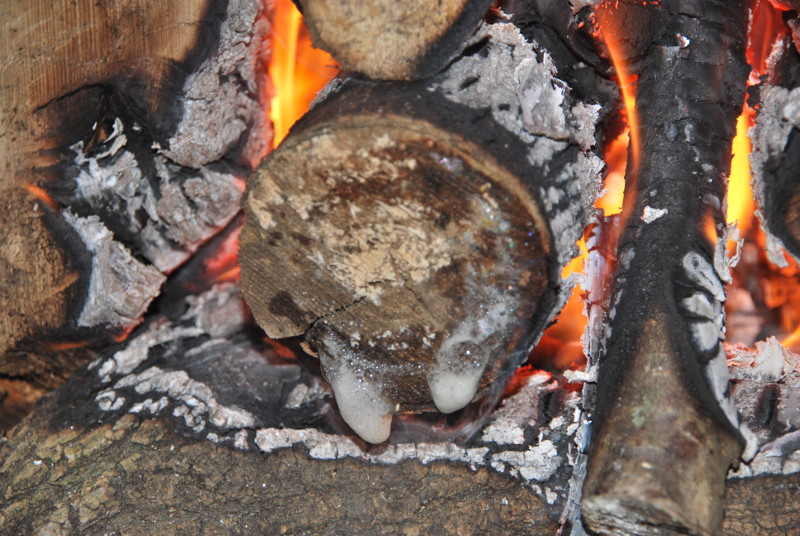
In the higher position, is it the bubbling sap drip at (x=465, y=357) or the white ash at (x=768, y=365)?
the bubbling sap drip at (x=465, y=357)

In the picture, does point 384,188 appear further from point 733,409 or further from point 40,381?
point 40,381

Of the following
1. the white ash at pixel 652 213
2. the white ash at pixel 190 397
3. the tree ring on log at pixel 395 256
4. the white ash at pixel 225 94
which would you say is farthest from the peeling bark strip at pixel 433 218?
the white ash at pixel 225 94

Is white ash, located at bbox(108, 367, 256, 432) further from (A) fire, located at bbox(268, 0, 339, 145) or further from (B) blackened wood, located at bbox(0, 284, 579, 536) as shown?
(A) fire, located at bbox(268, 0, 339, 145)

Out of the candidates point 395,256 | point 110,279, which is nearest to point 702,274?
point 395,256

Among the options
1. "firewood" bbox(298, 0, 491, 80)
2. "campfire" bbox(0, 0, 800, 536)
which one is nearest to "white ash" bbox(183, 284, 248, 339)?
"campfire" bbox(0, 0, 800, 536)

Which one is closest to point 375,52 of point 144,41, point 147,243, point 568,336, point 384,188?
point 384,188

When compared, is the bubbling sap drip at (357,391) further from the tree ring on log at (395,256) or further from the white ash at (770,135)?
the white ash at (770,135)
